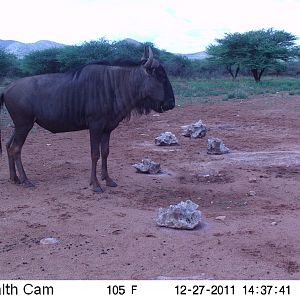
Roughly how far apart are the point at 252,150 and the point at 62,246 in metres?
5.74

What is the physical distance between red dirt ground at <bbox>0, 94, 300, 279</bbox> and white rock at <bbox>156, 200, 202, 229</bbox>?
68mm

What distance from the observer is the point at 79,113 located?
→ 7363 millimetres

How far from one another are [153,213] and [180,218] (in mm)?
689

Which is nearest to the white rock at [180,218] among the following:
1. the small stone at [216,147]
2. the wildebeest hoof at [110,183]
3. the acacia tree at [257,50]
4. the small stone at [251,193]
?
the small stone at [251,193]

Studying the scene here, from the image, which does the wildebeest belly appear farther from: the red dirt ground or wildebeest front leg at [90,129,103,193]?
the red dirt ground

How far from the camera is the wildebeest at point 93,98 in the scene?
7195 millimetres

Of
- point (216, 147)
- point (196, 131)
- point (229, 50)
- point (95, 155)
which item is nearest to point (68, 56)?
point (229, 50)

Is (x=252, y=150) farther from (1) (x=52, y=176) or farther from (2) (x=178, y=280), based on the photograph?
(2) (x=178, y=280)

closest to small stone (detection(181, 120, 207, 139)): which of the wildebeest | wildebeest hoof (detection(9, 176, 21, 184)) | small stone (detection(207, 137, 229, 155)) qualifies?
small stone (detection(207, 137, 229, 155))

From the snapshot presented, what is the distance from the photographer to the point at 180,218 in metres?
5.44

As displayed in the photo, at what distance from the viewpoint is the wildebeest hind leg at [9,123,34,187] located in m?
7.43

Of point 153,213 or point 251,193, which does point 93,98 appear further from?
point 251,193

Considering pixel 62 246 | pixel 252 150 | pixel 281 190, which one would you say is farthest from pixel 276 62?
pixel 62 246
